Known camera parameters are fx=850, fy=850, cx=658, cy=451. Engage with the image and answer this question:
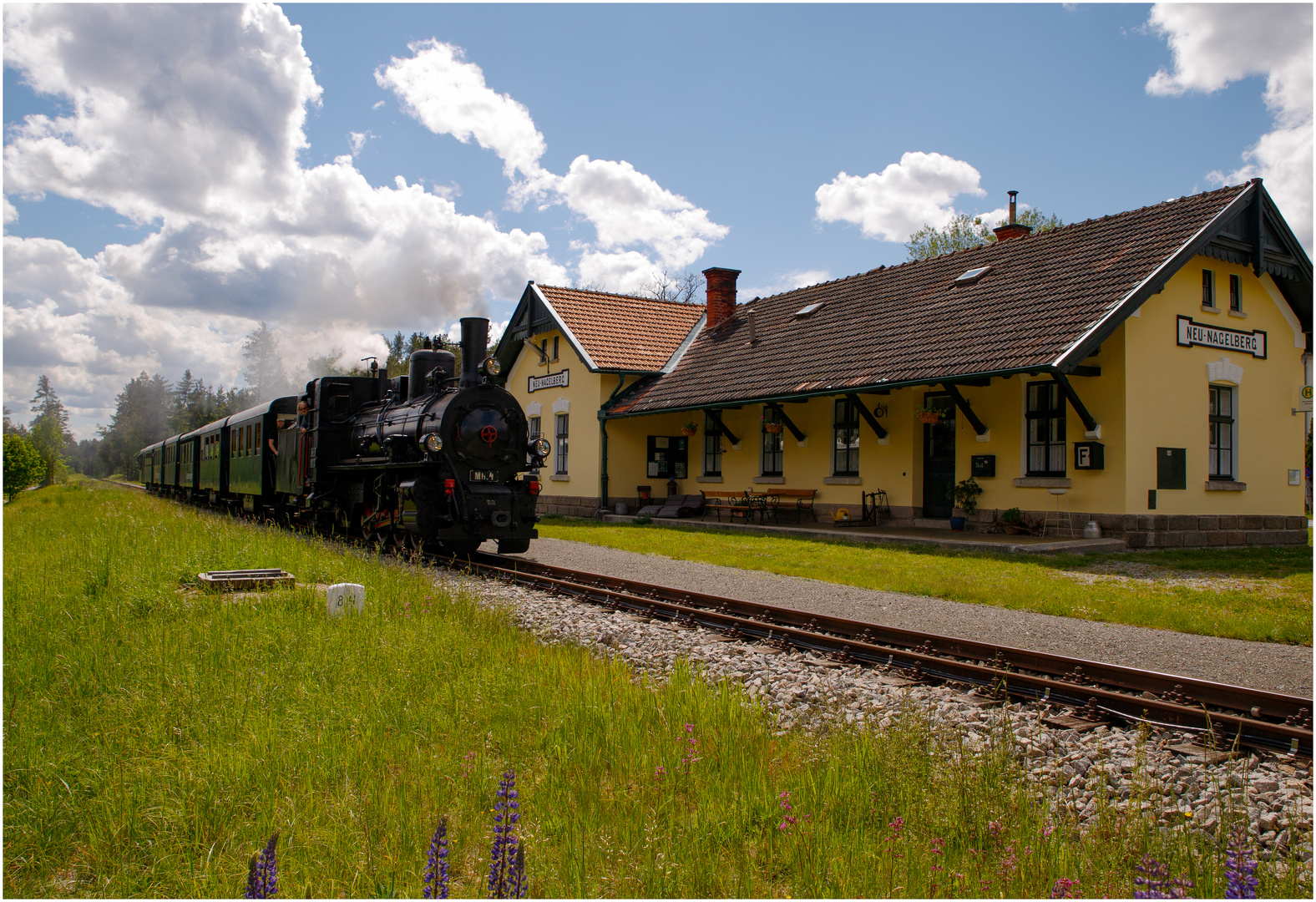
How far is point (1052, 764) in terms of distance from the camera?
4000mm

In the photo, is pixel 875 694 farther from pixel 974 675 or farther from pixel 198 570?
pixel 198 570

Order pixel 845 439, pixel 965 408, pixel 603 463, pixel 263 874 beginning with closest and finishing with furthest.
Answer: pixel 263 874
pixel 965 408
pixel 845 439
pixel 603 463

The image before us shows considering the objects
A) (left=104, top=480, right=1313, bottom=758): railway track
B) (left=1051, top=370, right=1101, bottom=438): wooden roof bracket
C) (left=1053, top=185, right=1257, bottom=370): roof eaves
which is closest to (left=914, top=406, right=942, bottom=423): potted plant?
(left=1051, top=370, right=1101, bottom=438): wooden roof bracket

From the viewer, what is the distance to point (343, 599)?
21.3 ft

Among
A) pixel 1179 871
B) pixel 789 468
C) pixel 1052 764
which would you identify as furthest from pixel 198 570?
pixel 789 468

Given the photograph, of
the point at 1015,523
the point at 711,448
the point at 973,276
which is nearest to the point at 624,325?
the point at 711,448

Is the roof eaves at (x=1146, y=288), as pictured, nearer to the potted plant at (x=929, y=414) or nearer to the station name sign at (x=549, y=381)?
the potted plant at (x=929, y=414)

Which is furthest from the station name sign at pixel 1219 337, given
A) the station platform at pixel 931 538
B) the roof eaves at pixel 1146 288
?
the station platform at pixel 931 538

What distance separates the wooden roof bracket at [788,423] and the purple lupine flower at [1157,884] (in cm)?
1550

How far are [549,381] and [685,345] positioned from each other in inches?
162

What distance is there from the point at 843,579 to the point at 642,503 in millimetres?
12314

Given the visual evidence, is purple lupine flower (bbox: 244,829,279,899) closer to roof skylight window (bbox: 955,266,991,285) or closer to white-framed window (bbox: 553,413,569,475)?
roof skylight window (bbox: 955,266,991,285)

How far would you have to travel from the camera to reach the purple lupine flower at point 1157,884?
7.75 feet

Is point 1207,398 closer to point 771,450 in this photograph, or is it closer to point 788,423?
point 788,423
